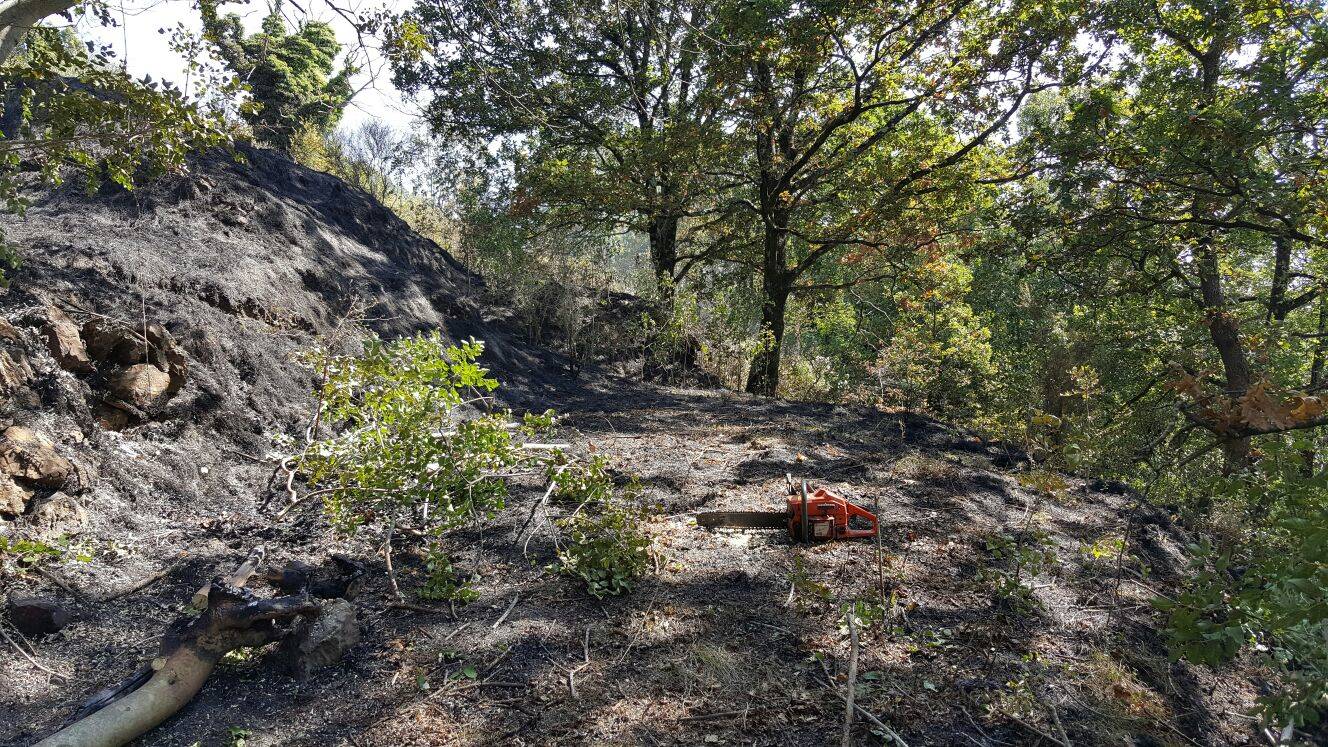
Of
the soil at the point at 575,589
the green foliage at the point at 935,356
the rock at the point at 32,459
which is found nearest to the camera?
the soil at the point at 575,589

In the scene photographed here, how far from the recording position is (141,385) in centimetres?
377

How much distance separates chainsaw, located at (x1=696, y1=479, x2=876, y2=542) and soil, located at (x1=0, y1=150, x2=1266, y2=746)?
0.27ft

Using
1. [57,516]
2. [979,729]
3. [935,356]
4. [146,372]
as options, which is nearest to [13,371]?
[146,372]

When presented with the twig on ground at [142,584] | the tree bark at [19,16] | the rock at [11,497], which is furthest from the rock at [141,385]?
the tree bark at [19,16]

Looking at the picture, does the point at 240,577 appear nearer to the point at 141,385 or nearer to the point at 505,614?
the point at 505,614

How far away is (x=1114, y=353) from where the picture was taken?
10.4 metres

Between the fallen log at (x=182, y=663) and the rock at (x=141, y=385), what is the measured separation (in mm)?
2081

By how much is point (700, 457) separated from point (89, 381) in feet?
13.5

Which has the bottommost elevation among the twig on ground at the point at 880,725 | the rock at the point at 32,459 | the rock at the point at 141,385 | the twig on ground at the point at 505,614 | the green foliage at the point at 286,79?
the twig on ground at the point at 880,725

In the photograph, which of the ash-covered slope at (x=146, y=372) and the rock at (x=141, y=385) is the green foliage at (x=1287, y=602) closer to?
the ash-covered slope at (x=146, y=372)

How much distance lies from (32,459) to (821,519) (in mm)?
3919

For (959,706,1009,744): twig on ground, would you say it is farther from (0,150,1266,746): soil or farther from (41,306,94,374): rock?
(41,306,94,374): rock

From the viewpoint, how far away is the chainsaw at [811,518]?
3.59 m

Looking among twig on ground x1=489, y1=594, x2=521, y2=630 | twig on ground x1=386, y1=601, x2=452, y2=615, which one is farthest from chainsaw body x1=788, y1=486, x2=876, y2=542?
twig on ground x1=386, y1=601, x2=452, y2=615
